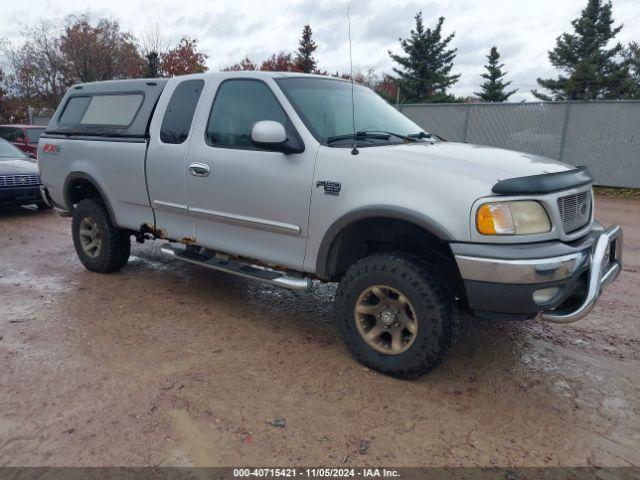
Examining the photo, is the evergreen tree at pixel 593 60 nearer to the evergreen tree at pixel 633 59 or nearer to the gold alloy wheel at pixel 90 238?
the evergreen tree at pixel 633 59

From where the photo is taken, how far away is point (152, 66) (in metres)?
29.8

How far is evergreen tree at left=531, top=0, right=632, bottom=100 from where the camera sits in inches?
1291

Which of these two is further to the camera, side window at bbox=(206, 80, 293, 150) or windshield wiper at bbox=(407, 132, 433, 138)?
windshield wiper at bbox=(407, 132, 433, 138)

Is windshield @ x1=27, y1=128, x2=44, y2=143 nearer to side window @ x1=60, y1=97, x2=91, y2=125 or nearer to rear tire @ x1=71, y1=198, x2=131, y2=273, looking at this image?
side window @ x1=60, y1=97, x2=91, y2=125

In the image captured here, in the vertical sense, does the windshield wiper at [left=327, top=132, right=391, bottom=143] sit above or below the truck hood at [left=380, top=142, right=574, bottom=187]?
above

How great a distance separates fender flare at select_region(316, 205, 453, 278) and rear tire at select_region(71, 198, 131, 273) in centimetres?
279

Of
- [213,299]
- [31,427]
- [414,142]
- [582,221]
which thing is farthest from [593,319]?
Result: [31,427]

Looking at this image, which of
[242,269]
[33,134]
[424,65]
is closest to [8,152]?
[33,134]

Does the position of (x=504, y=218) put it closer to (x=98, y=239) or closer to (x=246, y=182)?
(x=246, y=182)

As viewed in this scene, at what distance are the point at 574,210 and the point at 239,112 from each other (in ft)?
8.54

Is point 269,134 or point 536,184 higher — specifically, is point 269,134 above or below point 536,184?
above

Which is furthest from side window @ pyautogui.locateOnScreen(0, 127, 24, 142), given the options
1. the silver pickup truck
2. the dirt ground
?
the dirt ground

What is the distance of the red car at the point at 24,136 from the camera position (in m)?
13.2

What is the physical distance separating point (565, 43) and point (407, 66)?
37.2ft
